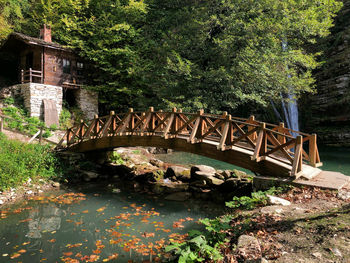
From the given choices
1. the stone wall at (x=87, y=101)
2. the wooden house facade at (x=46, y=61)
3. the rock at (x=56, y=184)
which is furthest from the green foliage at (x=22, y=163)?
the stone wall at (x=87, y=101)

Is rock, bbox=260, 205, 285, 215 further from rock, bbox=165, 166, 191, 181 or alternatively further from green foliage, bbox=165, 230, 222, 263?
rock, bbox=165, 166, 191, 181

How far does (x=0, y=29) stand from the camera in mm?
20094

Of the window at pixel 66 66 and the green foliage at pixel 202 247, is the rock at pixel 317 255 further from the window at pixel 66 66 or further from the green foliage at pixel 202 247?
the window at pixel 66 66

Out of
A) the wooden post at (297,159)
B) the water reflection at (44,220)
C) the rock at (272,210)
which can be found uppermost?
the wooden post at (297,159)

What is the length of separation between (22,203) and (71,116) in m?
14.3

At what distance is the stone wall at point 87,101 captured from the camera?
21.5 metres

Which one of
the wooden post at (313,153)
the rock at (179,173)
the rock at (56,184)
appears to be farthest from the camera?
the rock at (179,173)

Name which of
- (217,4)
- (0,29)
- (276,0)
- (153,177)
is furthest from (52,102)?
(276,0)

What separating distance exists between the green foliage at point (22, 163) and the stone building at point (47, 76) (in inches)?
337

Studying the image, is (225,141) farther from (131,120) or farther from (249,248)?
(131,120)

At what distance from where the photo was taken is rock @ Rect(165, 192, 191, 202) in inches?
322

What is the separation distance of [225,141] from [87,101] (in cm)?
1772

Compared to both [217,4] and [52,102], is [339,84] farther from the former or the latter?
[52,102]

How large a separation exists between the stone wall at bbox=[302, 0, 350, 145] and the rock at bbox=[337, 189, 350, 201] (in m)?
16.7
